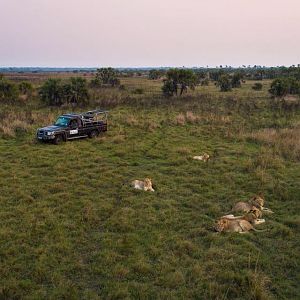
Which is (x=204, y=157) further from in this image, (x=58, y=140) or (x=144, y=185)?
(x=58, y=140)

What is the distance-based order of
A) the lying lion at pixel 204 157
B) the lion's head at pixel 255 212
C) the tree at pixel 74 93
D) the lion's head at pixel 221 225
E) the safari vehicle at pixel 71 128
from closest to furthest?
the lion's head at pixel 221 225 → the lion's head at pixel 255 212 → the lying lion at pixel 204 157 → the safari vehicle at pixel 71 128 → the tree at pixel 74 93

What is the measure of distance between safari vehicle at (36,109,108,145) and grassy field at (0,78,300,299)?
495 mm

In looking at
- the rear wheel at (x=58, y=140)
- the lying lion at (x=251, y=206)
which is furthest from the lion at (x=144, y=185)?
the rear wheel at (x=58, y=140)

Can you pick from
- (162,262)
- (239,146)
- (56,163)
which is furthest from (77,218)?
(239,146)

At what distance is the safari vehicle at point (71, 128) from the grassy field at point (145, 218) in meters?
0.49

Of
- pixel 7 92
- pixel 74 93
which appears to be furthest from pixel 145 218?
pixel 7 92

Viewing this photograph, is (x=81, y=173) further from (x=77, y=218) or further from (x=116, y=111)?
(x=116, y=111)

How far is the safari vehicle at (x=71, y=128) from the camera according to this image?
61.7ft

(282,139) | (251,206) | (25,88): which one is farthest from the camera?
(25,88)

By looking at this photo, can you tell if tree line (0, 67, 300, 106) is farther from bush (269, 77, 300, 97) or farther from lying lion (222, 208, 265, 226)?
A: lying lion (222, 208, 265, 226)

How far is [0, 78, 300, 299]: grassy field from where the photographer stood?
22.2 ft

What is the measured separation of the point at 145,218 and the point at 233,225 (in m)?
2.17

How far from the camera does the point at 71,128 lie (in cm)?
1964

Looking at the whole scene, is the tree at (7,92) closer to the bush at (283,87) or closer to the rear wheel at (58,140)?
the rear wheel at (58,140)
